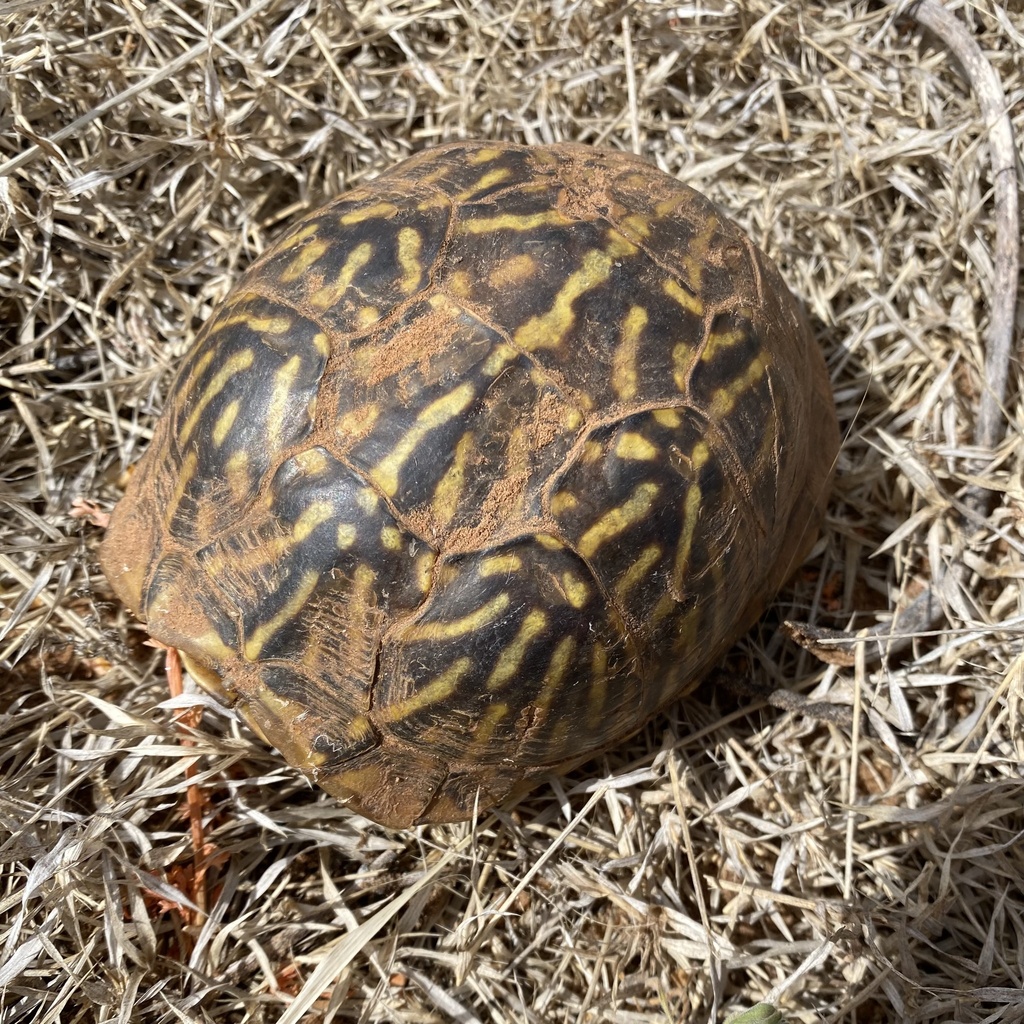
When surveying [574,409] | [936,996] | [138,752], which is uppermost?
[574,409]

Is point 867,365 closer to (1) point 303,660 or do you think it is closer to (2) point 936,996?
(2) point 936,996

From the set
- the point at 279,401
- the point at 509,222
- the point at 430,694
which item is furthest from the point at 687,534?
the point at 279,401

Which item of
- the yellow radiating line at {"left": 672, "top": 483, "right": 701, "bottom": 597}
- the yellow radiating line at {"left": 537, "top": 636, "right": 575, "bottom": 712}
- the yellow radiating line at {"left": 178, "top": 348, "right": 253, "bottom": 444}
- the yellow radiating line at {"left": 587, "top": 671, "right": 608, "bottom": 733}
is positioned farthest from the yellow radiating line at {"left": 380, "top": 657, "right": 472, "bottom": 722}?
the yellow radiating line at {"left": 178, "top": 348, "right": 253, "bottom": 444}

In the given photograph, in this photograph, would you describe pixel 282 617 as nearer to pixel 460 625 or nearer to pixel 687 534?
pixel 460 625

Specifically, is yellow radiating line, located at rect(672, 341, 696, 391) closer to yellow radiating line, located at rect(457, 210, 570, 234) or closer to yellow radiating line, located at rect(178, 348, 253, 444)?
yellow radiating line, located at rect(457, 210, 570, 234)

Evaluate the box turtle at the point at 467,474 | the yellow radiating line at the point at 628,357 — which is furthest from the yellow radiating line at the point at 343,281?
the yellow radiating line at the point at 628,357

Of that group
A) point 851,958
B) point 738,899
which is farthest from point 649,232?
point 851,958
